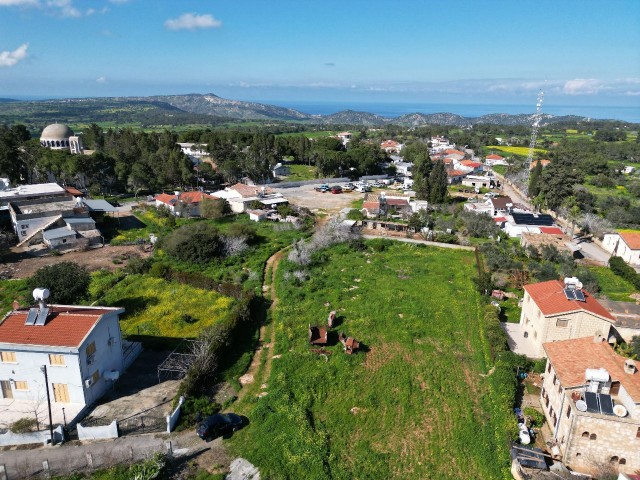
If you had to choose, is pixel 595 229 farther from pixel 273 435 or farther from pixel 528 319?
pixel 273 435

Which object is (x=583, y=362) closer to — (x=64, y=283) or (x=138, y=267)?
(x=64, y=283)

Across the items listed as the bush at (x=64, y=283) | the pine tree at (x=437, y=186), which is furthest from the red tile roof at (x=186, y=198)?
the pine tree at (x=437, y=186)

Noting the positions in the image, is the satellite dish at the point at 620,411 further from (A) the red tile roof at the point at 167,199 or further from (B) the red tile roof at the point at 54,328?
(A) the red tile roof at the point at 167,199

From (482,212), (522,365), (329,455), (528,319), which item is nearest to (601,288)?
(528,319)

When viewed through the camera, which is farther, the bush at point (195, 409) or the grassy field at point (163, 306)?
the grassy field at point (163, 306)

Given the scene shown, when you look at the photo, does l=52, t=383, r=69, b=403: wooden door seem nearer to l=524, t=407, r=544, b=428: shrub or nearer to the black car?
the black car

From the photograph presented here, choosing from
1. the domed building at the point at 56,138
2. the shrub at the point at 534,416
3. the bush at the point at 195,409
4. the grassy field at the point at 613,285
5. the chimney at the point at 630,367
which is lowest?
the grassy field at the point at 613,285
